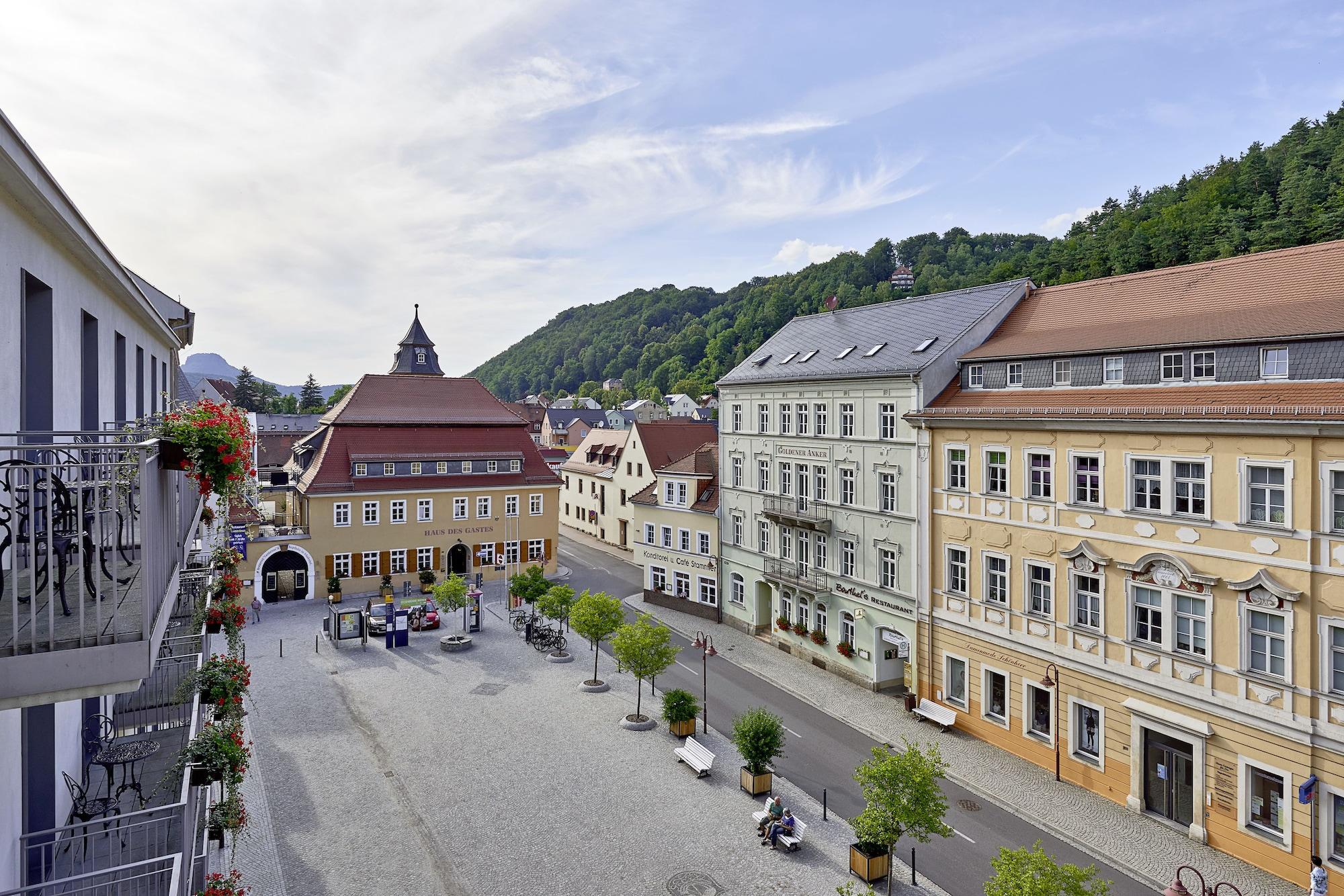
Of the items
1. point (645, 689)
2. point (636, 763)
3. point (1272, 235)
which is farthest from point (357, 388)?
point (1272, 235)

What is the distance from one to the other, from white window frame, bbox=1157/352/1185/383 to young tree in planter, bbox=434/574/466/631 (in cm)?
2808

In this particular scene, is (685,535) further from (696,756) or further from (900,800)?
(900,800)

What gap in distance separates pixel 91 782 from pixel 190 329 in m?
19.2

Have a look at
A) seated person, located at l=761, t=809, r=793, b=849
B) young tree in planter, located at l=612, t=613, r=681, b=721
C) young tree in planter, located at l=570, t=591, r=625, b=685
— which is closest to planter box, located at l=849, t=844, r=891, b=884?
seated person, located at l=761, t=809, r=793, b=849

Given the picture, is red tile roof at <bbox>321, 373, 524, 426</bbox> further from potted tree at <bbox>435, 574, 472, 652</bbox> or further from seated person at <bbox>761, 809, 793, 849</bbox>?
seated person at <bbox>761, 809, 793, 849</bbox>

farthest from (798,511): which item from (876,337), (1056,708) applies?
(1056,708)

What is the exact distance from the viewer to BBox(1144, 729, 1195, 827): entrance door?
746 inches

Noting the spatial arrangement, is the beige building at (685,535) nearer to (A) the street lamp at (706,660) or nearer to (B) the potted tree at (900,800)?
(A) the street lamp at (706,660)

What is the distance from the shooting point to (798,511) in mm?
32625

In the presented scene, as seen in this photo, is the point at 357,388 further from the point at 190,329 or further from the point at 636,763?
the point at 636,763

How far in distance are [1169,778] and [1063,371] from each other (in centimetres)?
1120

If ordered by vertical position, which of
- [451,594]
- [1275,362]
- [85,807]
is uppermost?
[1275,362]

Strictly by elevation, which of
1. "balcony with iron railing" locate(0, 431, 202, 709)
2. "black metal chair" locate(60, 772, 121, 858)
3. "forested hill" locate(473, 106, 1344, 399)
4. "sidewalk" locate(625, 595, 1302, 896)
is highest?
"forested hill" locate(473, 106, 1344, 399)

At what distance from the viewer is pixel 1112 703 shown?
20453 mm
